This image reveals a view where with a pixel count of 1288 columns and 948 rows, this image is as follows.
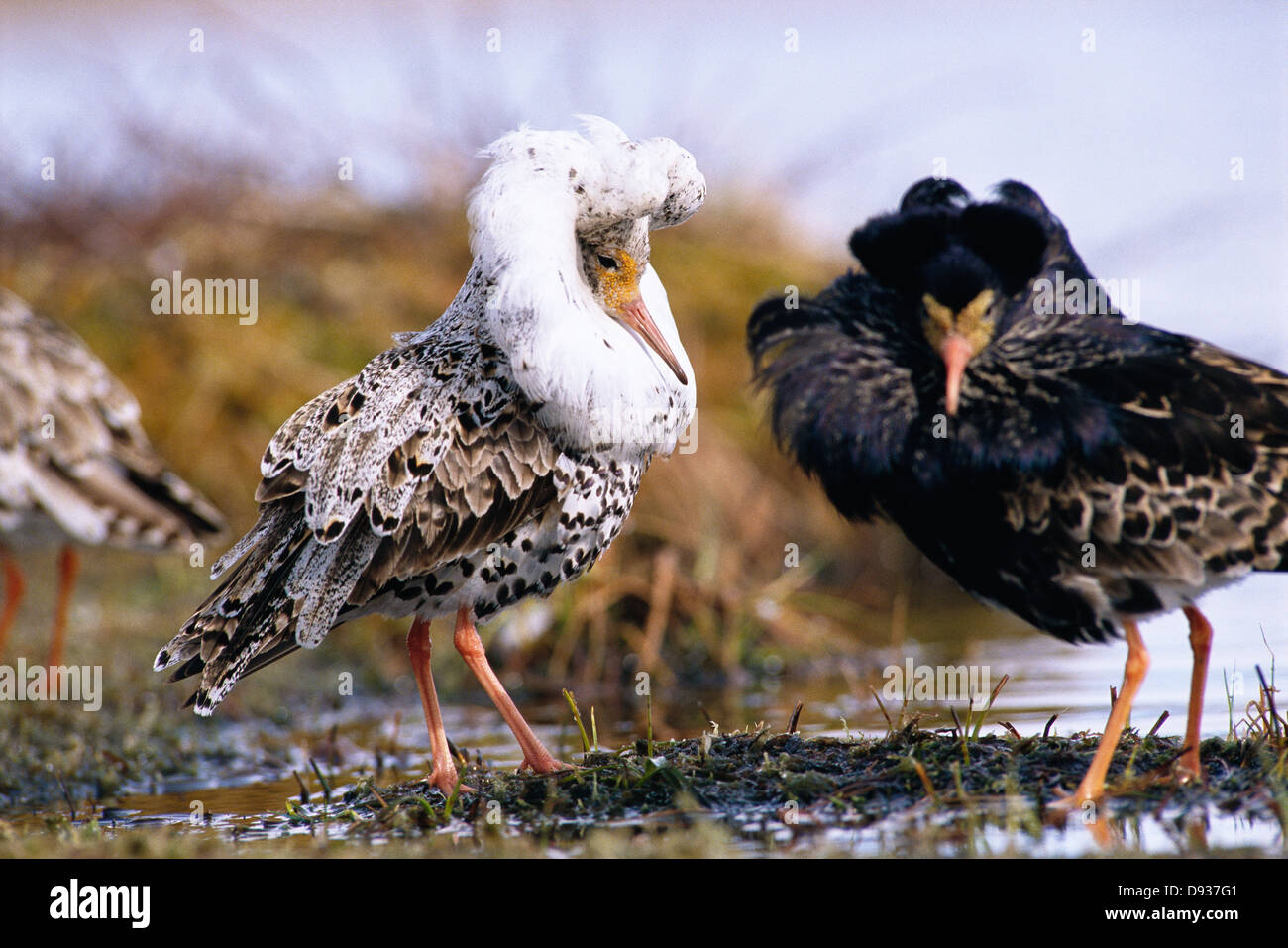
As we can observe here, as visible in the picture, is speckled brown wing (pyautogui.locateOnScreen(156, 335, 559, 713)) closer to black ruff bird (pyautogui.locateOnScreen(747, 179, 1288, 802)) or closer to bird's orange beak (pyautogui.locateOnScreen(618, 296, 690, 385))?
bird's orange beak (pyautogui.locateOnScreen(618, 296, 690, 385))

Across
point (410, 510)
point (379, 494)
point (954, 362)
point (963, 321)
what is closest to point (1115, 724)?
point (954, 362)

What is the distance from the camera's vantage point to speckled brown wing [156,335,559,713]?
5.79 metres

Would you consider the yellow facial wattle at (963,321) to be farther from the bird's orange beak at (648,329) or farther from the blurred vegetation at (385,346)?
the blurred vegetation at (385,346)

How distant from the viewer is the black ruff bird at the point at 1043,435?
5.45 m

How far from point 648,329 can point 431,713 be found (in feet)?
6.38

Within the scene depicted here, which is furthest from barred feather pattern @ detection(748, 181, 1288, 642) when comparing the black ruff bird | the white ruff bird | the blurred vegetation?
the blurred vegetation

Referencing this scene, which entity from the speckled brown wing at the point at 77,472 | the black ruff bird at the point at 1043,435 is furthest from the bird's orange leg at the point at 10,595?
the black ruff bird at the point at 1043,435

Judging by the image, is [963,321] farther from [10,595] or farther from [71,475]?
[10,595]

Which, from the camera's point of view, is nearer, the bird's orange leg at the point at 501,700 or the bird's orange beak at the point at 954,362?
the bird's orange beak at the point at 954,362

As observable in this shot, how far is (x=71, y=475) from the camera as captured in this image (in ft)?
33.4

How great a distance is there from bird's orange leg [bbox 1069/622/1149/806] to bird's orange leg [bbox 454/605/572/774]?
2.14 metres

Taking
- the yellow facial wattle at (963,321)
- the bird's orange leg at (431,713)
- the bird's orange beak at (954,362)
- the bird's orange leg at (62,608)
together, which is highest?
the yellow facial wattle at (963,321)

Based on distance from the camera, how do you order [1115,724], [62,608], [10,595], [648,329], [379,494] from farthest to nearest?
[10,595] → [62,608] → [648,329] → [379,494] → [1115,724]

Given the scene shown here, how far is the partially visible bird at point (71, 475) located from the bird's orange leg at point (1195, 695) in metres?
6.80
